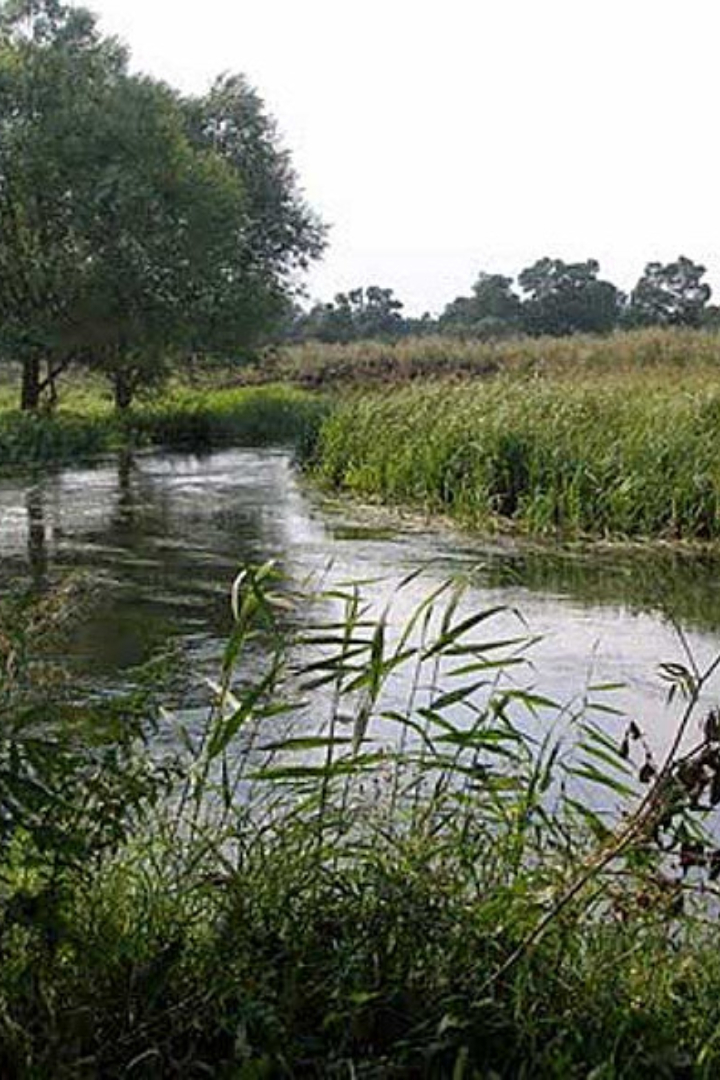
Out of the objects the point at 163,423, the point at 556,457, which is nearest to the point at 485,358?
the point at 163,423

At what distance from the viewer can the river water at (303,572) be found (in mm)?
7703

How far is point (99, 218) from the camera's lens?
24719 mm

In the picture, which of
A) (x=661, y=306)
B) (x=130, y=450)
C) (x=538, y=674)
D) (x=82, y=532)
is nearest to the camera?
(x=538, y=674)

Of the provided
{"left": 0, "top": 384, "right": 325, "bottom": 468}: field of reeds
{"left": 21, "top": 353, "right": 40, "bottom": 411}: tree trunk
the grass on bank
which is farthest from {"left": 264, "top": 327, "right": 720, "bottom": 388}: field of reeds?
the grass on bank

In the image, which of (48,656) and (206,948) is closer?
(206,948)

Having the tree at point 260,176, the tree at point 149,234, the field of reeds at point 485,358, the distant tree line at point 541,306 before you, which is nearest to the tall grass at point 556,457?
the field of reeds at point 485,358

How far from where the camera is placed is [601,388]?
16.3 m

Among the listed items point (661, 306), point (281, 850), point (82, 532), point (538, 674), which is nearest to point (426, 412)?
point (82, 532)

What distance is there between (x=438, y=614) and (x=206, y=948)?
20.2 feet

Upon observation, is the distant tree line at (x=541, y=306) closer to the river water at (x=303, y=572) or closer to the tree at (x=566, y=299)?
the tree at (x=566, y=299)

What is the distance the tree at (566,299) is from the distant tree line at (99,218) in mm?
30004

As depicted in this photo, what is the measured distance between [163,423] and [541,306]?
3575 centimetres

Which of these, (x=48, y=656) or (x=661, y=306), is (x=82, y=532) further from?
(x=661, y=306)

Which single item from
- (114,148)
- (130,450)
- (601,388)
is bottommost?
(130,450)
